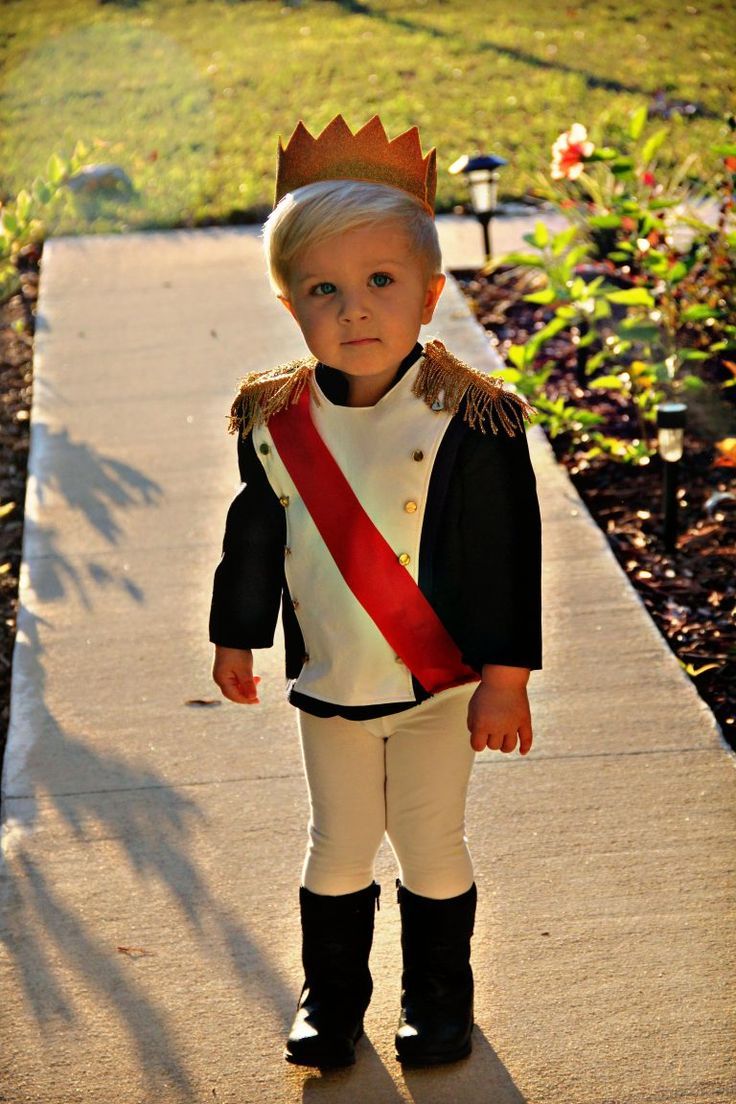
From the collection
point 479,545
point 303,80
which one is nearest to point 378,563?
point 479,545

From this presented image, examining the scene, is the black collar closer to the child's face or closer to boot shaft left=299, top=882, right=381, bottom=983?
the child's face

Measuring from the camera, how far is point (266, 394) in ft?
8.69

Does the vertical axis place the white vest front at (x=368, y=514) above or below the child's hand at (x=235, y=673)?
above

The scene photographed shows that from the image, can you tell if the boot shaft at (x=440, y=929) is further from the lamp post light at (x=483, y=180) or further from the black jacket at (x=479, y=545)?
the lamp post light at (x=483, y=180)

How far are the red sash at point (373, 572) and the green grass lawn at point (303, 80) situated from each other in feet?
21.3

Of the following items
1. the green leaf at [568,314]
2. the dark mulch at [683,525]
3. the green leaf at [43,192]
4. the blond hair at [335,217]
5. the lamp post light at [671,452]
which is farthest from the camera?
the green leaf at [43,192]

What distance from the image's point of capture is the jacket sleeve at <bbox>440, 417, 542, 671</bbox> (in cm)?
250

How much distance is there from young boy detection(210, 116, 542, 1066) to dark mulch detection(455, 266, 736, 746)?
1471 millimetres

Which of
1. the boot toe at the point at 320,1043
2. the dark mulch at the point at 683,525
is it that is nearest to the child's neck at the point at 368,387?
the boot toe at the point at 320,1043

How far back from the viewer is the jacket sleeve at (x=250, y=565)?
2615 mm

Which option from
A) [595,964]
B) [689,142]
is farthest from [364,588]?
[689,142]

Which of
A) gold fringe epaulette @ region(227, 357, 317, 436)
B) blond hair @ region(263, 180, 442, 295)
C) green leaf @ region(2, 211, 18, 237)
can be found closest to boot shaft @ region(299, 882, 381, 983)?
gold fringe epaulette @ region(227, 357, 317, 436)

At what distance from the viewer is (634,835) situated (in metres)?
3.35

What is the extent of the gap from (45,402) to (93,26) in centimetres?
1145
